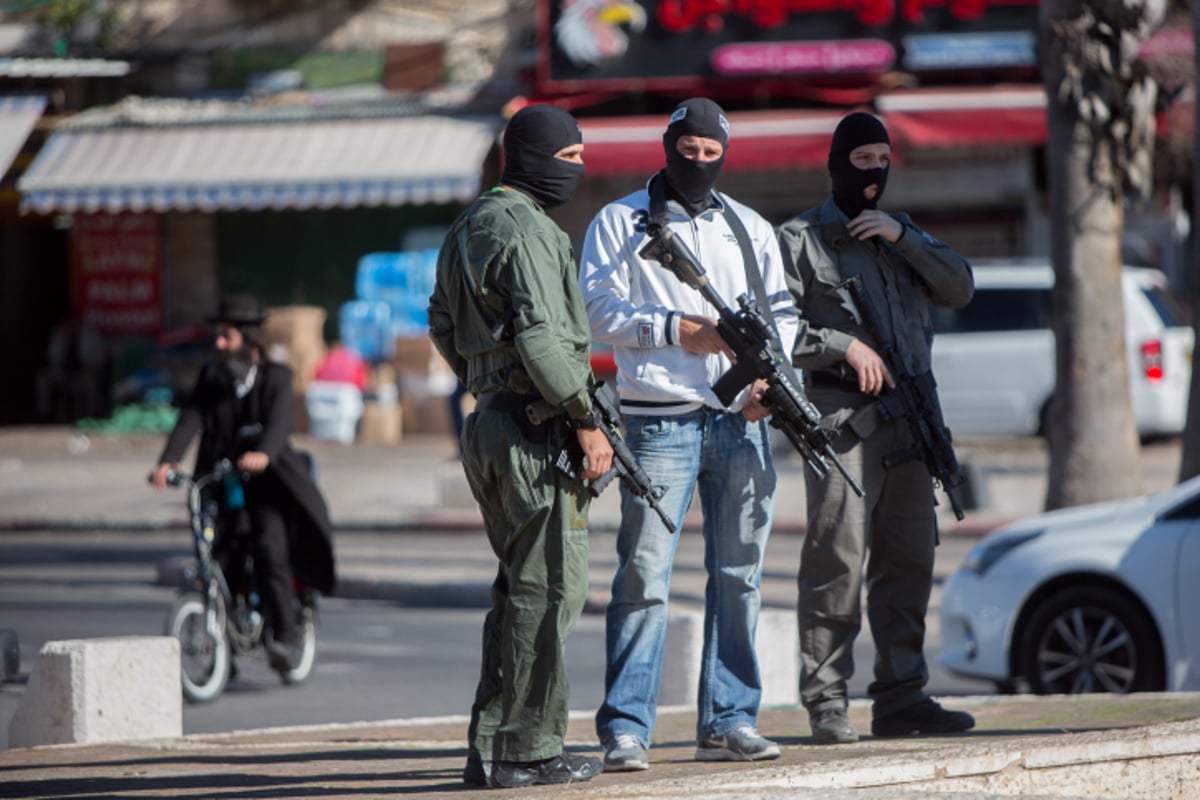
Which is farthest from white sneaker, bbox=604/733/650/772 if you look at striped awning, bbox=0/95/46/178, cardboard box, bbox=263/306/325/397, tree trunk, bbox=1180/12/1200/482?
striped awning, bbox=0/95/46/178

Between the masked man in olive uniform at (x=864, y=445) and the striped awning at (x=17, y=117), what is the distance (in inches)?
726

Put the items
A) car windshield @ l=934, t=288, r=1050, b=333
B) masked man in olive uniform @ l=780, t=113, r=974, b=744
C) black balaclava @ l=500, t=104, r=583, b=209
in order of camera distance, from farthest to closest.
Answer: car windshield @ l=934, t=288, r=1050, b=333
masked man in olive uniform @ l=780, t=113, r=974, b=744
black balaclava @ l=500, t=104, r=583, b=209

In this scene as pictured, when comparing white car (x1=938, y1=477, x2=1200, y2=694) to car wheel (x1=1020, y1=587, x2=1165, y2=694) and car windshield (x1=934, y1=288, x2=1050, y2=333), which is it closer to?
car wheel (x1=1020, y1=587, x2=1165, y2=694)

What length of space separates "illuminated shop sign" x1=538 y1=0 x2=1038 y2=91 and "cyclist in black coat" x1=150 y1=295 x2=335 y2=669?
47.1 ft

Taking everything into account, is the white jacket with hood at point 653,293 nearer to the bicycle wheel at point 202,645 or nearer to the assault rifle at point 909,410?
the assault rifle at point 909,410

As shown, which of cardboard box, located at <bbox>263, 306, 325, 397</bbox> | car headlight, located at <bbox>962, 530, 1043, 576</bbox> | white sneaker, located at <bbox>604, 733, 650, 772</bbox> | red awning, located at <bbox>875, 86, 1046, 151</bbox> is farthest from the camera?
cardboard box, located at <bbox>263, 306, 325, 397</bbox>

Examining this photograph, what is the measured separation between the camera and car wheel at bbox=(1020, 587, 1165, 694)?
7.71m

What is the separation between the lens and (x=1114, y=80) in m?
11.9

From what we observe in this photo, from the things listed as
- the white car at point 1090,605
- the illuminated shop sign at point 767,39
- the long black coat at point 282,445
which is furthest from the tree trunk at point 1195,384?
the illuminated shop sign at point 767,39

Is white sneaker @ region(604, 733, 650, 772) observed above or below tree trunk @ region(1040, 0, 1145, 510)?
below

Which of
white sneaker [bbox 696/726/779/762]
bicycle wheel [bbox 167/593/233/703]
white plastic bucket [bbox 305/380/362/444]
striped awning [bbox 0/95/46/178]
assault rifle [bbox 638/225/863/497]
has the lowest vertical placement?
bicycle wheel [bbox 167/593/233/703]

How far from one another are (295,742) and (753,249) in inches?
101

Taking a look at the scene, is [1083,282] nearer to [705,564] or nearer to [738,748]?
[705,564]

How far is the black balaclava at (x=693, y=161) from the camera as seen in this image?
530cm
